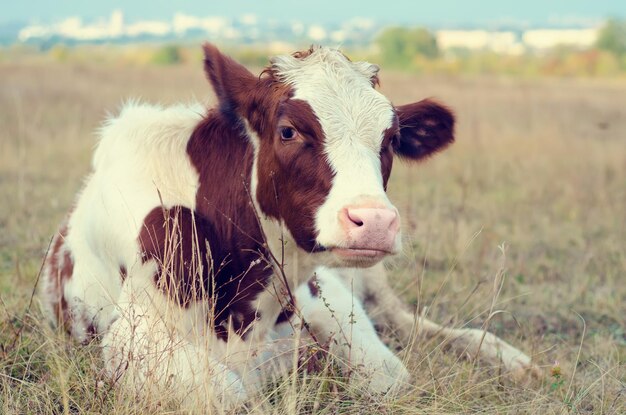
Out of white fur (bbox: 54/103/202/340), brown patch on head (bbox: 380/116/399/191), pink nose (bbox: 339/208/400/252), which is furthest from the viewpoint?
white fur (bbox: 54/103/202/340)

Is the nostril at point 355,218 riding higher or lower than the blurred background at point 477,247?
higher

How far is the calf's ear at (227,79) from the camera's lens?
4.24 metres

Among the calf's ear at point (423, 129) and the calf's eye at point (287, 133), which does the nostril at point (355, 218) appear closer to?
the calf's eye at point (287, 133)

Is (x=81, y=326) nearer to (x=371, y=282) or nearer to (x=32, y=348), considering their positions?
(x=32, y=348)

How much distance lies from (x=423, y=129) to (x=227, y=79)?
114cm

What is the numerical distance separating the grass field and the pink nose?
0.56 metres

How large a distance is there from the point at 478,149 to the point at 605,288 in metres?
6.80

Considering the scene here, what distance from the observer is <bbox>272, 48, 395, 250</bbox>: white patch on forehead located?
374 centimetres

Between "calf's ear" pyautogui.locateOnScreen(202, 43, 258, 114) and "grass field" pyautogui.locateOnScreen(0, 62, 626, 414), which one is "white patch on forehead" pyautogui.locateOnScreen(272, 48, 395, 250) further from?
"grass field" pyautogui.locateOnScreen(0, 62, 626, 414)

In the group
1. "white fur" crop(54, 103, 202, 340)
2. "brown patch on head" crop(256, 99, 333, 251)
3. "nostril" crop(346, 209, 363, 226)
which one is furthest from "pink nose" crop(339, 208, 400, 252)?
"white fur" crop(54, 103, 202, 340)

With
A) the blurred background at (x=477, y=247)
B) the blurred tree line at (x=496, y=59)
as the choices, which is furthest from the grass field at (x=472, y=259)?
the blurred tree line at (x=496, y=59)

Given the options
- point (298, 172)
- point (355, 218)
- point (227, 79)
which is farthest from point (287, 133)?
point (355, 218)

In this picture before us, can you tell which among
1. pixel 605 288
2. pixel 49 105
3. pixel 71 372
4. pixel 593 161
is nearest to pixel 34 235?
pixel 71 372

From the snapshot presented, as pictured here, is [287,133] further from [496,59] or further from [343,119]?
[496,59]
